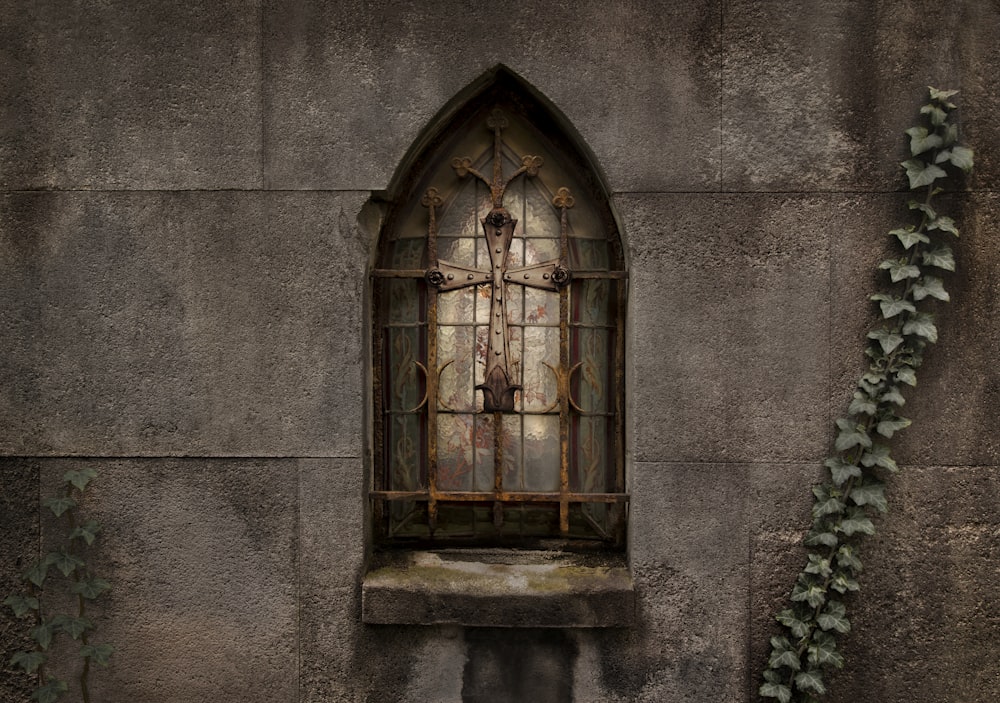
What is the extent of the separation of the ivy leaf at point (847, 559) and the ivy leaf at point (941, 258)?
1285 millimetres

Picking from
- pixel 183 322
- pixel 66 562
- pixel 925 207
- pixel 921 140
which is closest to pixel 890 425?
pixel 925 207

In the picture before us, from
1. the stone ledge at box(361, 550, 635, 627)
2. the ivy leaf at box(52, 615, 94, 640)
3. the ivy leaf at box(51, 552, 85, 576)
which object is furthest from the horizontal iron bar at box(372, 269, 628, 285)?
the ivy leaf at box(52, 615, 94, 640)

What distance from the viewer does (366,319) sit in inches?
138

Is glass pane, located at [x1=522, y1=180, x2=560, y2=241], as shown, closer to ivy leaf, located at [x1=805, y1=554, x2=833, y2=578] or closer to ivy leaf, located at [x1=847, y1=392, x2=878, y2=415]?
ivy leaf, located at [x1=847, y1=392, x2=878, y2=415]

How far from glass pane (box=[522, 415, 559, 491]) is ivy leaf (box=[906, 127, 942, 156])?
198 cm

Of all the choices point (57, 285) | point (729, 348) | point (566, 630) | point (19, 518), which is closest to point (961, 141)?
point (729, 348)

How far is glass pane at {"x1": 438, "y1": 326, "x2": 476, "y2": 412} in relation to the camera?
371 cm

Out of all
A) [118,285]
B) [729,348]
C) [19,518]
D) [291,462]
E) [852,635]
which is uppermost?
[118,285]

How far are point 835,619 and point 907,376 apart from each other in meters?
1.11

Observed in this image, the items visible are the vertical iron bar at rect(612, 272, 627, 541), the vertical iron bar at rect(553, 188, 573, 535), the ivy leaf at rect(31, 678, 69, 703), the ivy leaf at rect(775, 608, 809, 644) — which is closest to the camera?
the ivy leaf at rect(775, 608, 809, 644)

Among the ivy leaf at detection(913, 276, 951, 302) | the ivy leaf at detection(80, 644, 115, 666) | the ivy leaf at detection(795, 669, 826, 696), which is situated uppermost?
the ivy leaf at detection(913, 276, 951, 302)

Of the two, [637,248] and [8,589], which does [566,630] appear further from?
[8,589]

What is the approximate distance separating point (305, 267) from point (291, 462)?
884 mm

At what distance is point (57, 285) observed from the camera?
3469 mm
